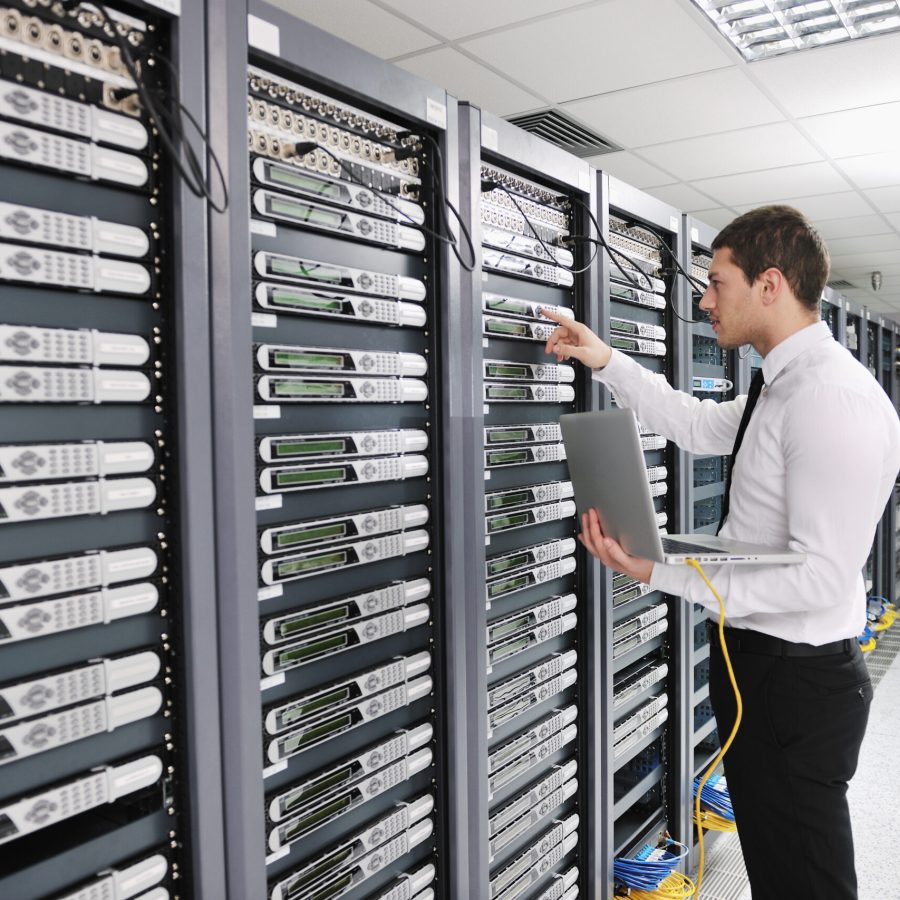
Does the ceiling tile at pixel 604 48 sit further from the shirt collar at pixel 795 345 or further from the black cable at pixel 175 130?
the black cable at pixel 175 130

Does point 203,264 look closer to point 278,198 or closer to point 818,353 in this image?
point 278,198

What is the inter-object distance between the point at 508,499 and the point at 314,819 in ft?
2.31

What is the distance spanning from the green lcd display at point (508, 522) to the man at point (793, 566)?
0.15 metres

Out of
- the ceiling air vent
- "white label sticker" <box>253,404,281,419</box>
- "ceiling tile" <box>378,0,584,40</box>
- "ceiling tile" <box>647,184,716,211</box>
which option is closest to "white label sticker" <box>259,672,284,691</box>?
"white label sticker" <box>253,404,281,419</box>

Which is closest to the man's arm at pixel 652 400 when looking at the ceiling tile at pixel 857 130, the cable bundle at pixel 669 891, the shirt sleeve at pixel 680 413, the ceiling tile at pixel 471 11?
the shirt sleeve at pixel 680 413

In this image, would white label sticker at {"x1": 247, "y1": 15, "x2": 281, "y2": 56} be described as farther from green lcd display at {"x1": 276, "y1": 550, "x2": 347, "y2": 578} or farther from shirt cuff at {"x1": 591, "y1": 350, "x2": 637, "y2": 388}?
shirt cuff at {"x1": 591, "y1": 350, "x2": 637, "y2": 388}

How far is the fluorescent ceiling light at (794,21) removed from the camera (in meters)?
2.80

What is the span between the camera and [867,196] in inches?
207

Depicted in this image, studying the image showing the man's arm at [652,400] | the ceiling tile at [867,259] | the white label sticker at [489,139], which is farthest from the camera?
the ceiling tile at [867,259]

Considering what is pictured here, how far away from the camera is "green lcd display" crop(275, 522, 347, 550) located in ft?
3.84

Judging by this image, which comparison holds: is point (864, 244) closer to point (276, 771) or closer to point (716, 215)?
point (716, 215)

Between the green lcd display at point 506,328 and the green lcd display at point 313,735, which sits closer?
the green lcd display at point 313,735

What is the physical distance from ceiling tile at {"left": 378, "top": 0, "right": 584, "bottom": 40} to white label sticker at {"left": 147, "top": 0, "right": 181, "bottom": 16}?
202cm

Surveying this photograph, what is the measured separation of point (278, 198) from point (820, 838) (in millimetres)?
1480
